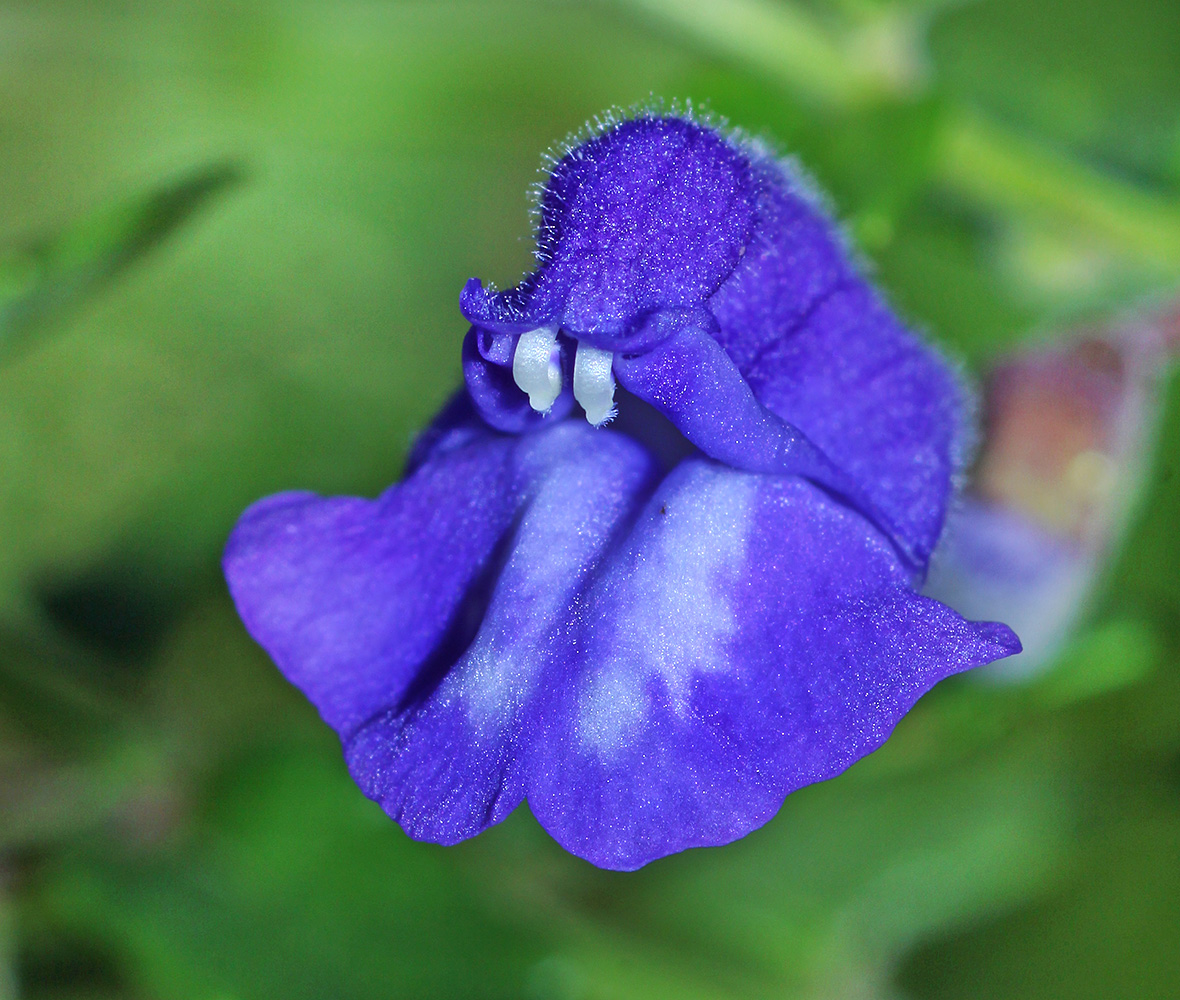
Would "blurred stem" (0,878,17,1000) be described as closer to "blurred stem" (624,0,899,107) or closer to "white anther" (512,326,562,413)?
"white anther" (512,326,562,413)

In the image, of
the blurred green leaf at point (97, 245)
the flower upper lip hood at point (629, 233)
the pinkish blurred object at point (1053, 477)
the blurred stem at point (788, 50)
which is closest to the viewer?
the flower upper lip hood at point (629, 233)

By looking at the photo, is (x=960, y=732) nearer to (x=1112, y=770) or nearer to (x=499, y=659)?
(x=1112, y=770)

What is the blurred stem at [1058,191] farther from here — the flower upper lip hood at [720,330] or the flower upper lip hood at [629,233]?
the flower upper lip hood at [629,233]

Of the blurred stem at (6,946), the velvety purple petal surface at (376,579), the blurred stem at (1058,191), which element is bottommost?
the blurred stem at (6,946)

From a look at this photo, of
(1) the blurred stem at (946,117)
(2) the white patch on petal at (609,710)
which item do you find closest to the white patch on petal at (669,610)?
(2) the white patch on petal at (609,710)

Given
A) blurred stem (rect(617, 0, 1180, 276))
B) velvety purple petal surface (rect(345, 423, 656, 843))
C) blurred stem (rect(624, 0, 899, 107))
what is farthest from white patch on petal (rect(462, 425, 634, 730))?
blurred stem (rect(624, 0, 899, 107))

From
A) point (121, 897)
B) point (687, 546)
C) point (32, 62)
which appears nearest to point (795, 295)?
point (687, 546)

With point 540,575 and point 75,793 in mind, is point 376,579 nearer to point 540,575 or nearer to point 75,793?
point 540,575
